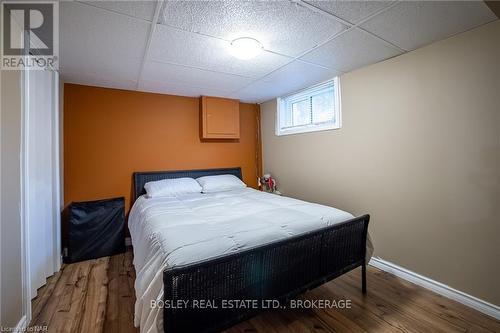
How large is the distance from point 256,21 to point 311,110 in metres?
1.93

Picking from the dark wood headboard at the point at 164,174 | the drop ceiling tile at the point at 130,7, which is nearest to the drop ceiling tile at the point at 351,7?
the drop ceiling tile at the point at 130,7

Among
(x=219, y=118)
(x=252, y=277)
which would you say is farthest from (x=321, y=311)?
(x=219, y=118)

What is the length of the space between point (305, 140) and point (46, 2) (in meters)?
2.92

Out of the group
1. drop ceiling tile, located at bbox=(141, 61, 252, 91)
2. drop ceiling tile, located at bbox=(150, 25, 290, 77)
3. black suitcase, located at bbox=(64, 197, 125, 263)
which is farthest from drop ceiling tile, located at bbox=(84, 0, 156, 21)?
black suitcase, located at bbox=(64, 197, 125, 263)

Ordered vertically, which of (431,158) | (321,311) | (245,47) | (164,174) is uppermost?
(245,47)

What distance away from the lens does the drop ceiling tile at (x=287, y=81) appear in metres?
2.63

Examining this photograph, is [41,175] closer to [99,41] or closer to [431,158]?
[99,41]

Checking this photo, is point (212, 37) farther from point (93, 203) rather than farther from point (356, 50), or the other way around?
point (93, 203)

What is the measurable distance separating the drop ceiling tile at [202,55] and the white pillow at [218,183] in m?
1.54

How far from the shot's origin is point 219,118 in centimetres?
375

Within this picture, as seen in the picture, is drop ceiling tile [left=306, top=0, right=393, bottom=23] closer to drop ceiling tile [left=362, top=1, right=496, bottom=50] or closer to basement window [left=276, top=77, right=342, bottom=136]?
drop ceiling tile [left=362, top=1, right=496, bottom=50]

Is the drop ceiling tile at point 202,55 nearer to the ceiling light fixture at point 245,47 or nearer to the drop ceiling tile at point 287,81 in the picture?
the ceiling light fixture at point 245,47

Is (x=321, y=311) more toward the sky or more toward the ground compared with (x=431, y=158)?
more toward the ground

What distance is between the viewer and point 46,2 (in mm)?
1437
